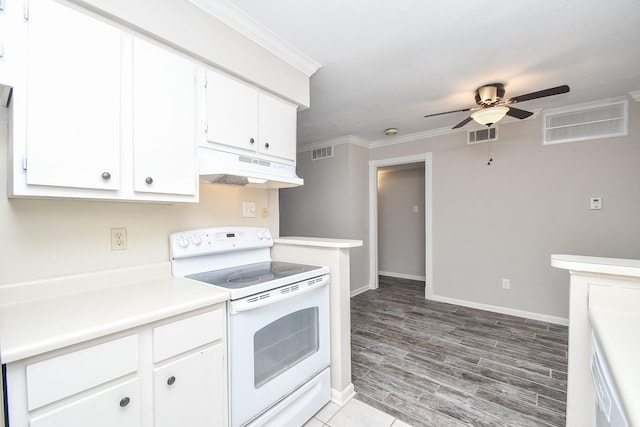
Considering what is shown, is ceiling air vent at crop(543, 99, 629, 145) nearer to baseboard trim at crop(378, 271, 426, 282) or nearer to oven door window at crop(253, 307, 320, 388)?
baseboard trim at crop(378, 271, 426, 282)

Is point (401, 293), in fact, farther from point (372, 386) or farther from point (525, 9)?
point (525, 9)

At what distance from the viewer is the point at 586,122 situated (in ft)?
10.00

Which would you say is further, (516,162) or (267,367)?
(516,162)

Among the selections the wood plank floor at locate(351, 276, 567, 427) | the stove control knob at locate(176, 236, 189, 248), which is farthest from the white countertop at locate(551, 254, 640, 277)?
the stove control knob at locate(176, 236, 189, 248)

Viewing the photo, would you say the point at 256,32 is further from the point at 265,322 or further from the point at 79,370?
the point at 79,370

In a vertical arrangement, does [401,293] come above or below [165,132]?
below

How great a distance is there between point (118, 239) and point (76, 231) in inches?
7.1

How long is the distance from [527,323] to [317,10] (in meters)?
3.79

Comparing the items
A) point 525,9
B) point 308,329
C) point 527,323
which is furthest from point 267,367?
point 527,323

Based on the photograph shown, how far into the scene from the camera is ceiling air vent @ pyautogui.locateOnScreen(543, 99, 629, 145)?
114 inches

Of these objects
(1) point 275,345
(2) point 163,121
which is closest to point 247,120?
(2) point 163,121

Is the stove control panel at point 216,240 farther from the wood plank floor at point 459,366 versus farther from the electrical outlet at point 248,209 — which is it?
the wood plank floor at point 459,366

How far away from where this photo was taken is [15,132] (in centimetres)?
102

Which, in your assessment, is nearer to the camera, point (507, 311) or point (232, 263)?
point (232, 263)
